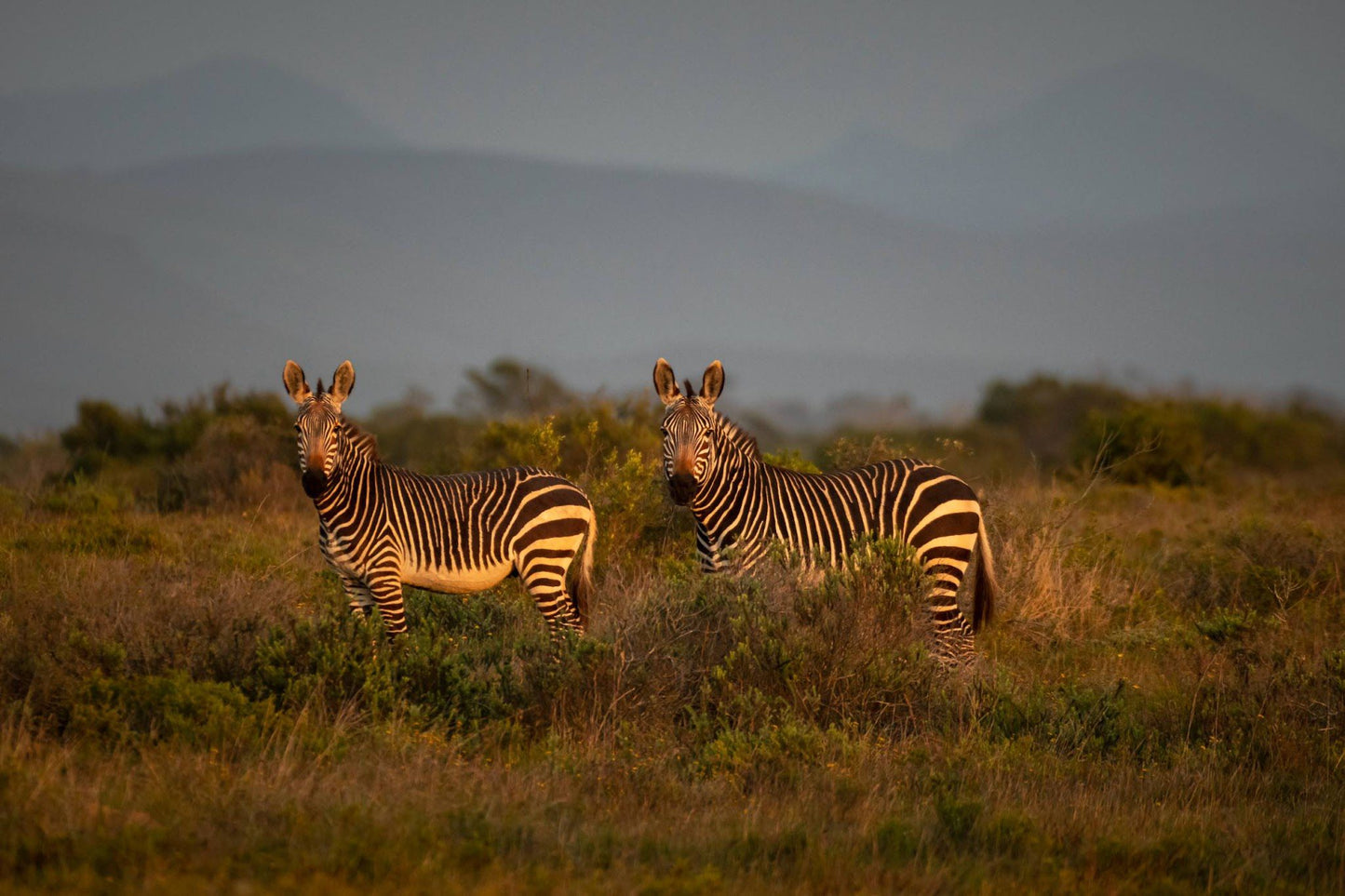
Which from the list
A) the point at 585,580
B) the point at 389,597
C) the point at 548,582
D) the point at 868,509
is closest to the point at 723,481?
the point at 868,509

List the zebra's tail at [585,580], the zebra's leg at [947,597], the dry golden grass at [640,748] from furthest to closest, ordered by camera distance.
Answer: the zebra's tail at [585,580]
the zebra's leg at [947,597]
the dry golden grass at [640,748]

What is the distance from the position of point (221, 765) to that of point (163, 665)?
1.36m

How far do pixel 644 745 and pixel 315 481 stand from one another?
3.09 metres

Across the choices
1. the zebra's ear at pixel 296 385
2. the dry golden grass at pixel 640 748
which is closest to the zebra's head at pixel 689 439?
the dry golden grass at pixel 640 748

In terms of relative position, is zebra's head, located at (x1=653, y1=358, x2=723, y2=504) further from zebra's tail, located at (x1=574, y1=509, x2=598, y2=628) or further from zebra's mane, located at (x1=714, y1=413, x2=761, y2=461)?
zebra's tail, located at (x1=574, y1=509, x2=598, y2=628)

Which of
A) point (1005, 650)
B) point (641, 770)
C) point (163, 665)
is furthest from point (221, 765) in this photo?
point (1005, 650)

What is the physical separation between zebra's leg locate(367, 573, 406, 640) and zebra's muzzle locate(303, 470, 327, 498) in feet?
2.36

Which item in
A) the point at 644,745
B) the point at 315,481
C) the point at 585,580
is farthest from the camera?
the point at 585,580

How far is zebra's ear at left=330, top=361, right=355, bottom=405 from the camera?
8.22 metres

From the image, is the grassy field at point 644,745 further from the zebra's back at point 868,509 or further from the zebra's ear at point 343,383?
the zebra's ear at point 343,383

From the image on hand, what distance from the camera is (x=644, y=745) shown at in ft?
20.8

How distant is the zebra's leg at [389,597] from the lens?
8.07 metres

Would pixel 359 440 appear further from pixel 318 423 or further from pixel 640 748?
pixel 640 748

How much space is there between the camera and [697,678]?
7.10 metres
